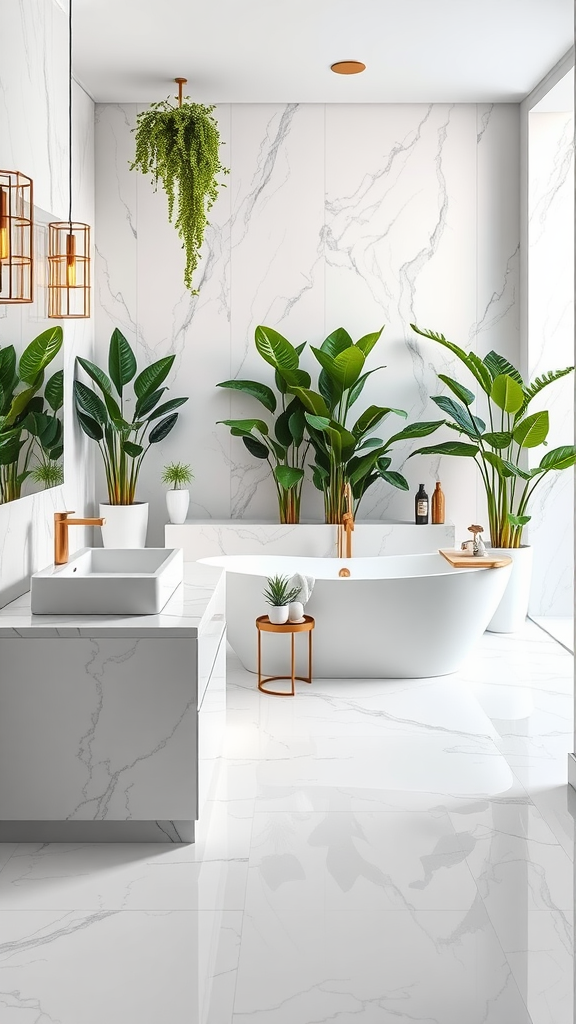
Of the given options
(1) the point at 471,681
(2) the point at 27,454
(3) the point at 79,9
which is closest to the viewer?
(2) the point at 27,454

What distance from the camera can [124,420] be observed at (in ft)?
17.1

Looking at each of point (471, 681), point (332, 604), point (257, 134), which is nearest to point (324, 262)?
point (257, 134)

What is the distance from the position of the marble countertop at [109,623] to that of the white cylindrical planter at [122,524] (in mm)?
2253

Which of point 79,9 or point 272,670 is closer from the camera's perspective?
point 79,9

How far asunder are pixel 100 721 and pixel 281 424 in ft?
9.71

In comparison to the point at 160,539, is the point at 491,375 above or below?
above

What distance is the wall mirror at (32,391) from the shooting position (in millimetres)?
3074

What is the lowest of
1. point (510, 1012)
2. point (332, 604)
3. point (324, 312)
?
point (510, 1012)

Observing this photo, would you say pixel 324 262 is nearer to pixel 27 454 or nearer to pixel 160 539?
pixel 160 539

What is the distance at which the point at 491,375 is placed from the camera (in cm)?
535

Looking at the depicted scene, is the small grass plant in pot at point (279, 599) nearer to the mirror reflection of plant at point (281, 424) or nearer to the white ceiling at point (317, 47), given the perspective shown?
the mirror reflection of plant at point (281, 424)

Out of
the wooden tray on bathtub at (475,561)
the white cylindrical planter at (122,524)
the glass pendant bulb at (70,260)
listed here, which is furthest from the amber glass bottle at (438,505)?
the glass pendant bulb at (70,260)

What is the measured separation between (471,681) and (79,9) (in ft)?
11.6

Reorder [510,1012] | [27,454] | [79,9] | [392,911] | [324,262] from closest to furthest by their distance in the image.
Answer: [510,1012], [392,911], [27,454], [79,9], [324,262]
